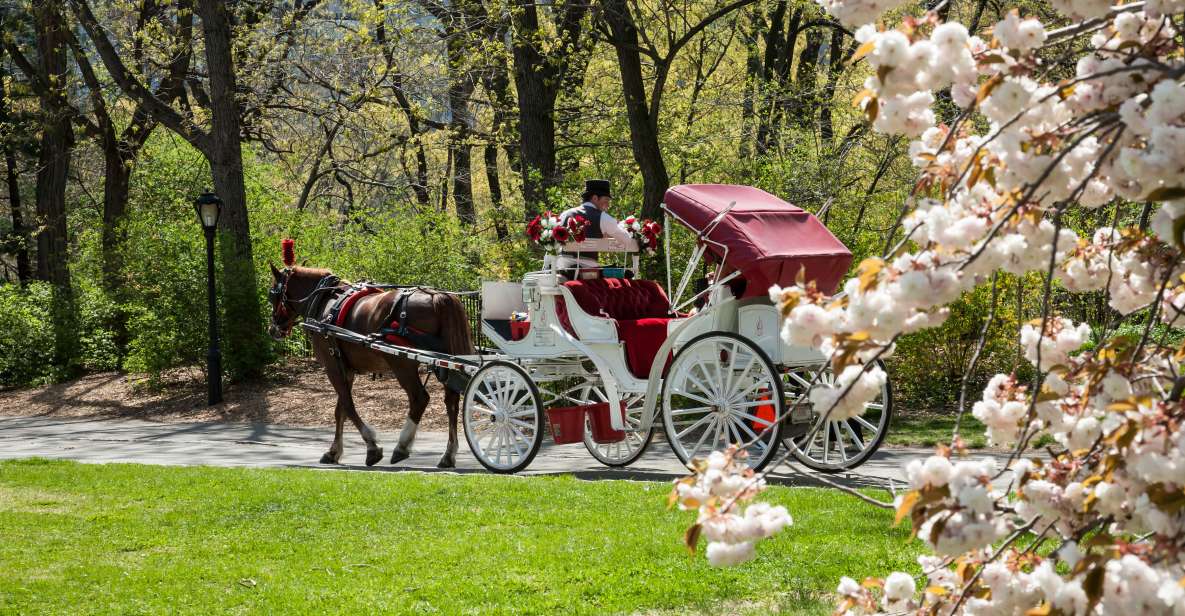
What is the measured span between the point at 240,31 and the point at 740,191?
14549mm

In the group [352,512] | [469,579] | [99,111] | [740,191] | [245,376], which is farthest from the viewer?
[99,111]

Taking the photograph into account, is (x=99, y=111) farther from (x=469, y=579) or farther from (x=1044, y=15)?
(x=469, y=579)

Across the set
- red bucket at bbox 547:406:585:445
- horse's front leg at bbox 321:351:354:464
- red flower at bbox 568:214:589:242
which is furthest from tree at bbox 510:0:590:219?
red bucket at bbox 547:406:585:445

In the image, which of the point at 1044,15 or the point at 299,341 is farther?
the point at 299,341

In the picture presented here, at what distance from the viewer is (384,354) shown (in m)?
11.7

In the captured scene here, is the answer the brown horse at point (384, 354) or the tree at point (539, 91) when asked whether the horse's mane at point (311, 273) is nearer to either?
the brown horse at point (384, 354)

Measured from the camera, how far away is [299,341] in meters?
21.9

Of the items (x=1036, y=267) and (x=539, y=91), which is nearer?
(x=1036, y=267)

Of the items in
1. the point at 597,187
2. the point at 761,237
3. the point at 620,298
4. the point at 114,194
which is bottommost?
the point at 620,298

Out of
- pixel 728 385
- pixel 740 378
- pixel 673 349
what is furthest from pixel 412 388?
pixel 740 378

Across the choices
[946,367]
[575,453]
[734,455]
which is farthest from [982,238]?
[946,367]

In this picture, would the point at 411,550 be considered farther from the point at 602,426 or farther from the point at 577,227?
the point at 577,227

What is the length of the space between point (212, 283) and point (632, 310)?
33.9 ft

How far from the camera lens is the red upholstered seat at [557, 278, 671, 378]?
1024cm
